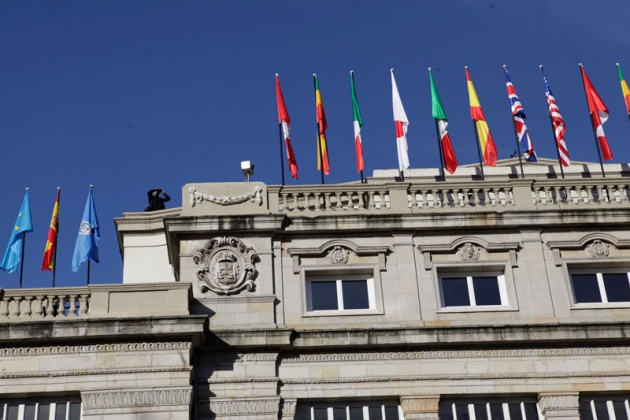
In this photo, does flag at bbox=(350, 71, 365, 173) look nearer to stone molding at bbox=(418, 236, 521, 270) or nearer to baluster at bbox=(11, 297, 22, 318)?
stone molding at bbox=(418, 236, 521, 270)

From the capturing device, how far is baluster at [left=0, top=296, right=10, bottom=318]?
96.4 ft

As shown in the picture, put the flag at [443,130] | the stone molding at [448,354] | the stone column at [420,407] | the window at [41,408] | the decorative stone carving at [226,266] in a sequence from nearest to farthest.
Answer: the window at [41,408], the stone column at [420,407], the stone molding at [448,354], the decorative stone carving at [226,266], the flag at [443,130]

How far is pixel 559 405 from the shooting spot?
29.3 metres

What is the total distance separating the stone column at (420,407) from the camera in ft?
95.2

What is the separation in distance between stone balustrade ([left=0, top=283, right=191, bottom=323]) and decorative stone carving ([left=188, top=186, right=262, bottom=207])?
127 inches

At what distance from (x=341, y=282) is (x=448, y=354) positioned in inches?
144

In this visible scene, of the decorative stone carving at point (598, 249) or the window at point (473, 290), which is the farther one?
the decorative stone carving at point (598, 249)

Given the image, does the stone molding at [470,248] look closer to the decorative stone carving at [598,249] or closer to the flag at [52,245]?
the decorative stone carving at [598,249]

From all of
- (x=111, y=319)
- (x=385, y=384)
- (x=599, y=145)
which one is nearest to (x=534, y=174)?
(x=599, y=145)

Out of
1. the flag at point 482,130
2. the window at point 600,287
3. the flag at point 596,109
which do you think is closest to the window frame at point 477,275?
the window at point 600,287

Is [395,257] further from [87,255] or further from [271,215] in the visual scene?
[87,255]

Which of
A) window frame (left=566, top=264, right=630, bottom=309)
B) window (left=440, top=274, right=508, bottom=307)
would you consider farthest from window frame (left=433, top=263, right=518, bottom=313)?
window frame (left=566, top=264, right=630, bottom=309)

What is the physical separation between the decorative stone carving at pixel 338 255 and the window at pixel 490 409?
4796 mm

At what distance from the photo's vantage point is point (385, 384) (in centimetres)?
2945
